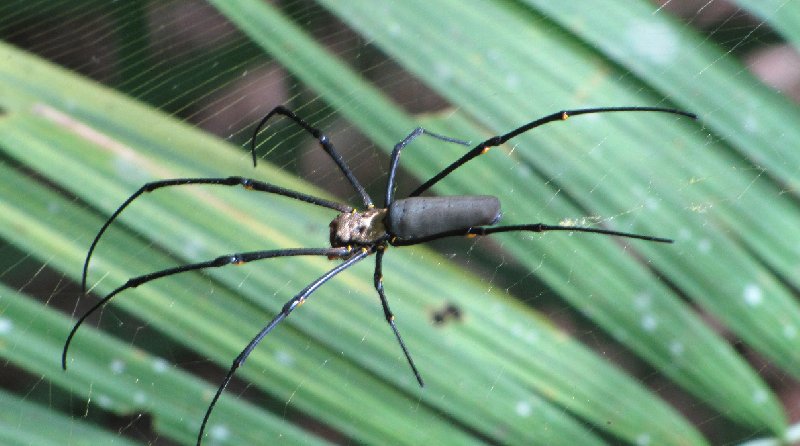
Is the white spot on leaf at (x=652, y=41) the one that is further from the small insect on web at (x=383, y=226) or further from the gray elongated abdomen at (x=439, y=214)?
the gray elongated abdomen at (x=439, y=214)

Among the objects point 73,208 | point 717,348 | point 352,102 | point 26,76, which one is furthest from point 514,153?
point 26,76

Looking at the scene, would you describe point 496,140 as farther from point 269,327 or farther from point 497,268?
point 269,327

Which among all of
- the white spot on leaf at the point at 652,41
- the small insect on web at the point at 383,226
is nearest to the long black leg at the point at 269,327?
the small insect on web at the point at 383,226

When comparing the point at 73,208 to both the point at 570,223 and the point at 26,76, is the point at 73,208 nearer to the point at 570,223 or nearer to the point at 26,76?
the point at 26,76

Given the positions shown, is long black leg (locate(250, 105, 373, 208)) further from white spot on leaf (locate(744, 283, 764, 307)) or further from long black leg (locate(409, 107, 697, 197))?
white spot on leaf (locate(744, 283, 764, 307))

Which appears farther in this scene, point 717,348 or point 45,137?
point 45,137

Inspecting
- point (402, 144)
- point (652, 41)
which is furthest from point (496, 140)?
point (652, 41)

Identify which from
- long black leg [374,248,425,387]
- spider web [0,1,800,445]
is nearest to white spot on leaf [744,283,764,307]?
spider web [0,1,800,445]

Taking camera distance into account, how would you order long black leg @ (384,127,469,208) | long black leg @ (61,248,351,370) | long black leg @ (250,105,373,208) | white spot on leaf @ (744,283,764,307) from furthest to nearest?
long black leg @ (250,105,373,208) < long black leg @ (384,127,469,208) < long black leg @ (61,248,351,370) < white spot on leaf @ (744,283,764,307)
